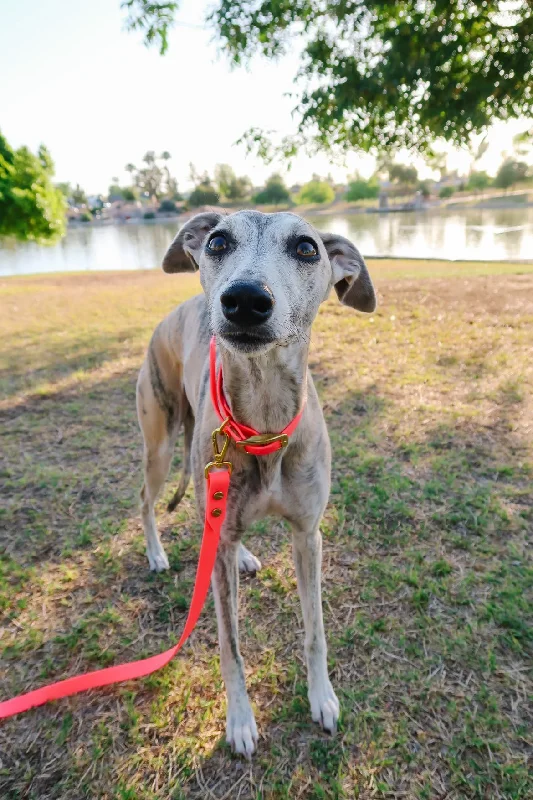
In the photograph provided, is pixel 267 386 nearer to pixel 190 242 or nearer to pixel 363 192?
pixel 190 242

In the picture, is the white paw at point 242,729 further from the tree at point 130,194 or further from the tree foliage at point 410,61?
the tree at point 130,194

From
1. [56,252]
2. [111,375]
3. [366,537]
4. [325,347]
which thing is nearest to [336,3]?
[325,347]

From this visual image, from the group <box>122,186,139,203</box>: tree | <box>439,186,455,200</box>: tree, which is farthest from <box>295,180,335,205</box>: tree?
<box>122,186,139,203</box>: tree

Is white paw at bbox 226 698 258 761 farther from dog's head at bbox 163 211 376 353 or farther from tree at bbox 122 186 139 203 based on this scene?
tree at bbox 122 186 139 203

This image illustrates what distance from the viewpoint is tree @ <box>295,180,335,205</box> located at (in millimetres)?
69250

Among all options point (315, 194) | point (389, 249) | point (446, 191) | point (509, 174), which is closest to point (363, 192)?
point (315, 194)

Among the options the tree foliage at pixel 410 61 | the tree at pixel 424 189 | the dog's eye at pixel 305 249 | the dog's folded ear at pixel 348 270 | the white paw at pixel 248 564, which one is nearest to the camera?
the dog's eye at pixel 305 249

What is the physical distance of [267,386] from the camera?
1863mm

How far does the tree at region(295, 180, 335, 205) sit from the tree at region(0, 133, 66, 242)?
196ft

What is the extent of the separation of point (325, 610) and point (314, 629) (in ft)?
1.47

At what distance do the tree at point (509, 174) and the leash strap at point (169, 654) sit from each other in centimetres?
6743

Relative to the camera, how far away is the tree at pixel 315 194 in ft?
227

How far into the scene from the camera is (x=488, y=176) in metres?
71.8

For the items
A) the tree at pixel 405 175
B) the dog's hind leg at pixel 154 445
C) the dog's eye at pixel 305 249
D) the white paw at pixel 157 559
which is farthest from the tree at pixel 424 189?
the dog's eye at pixel 305 249
